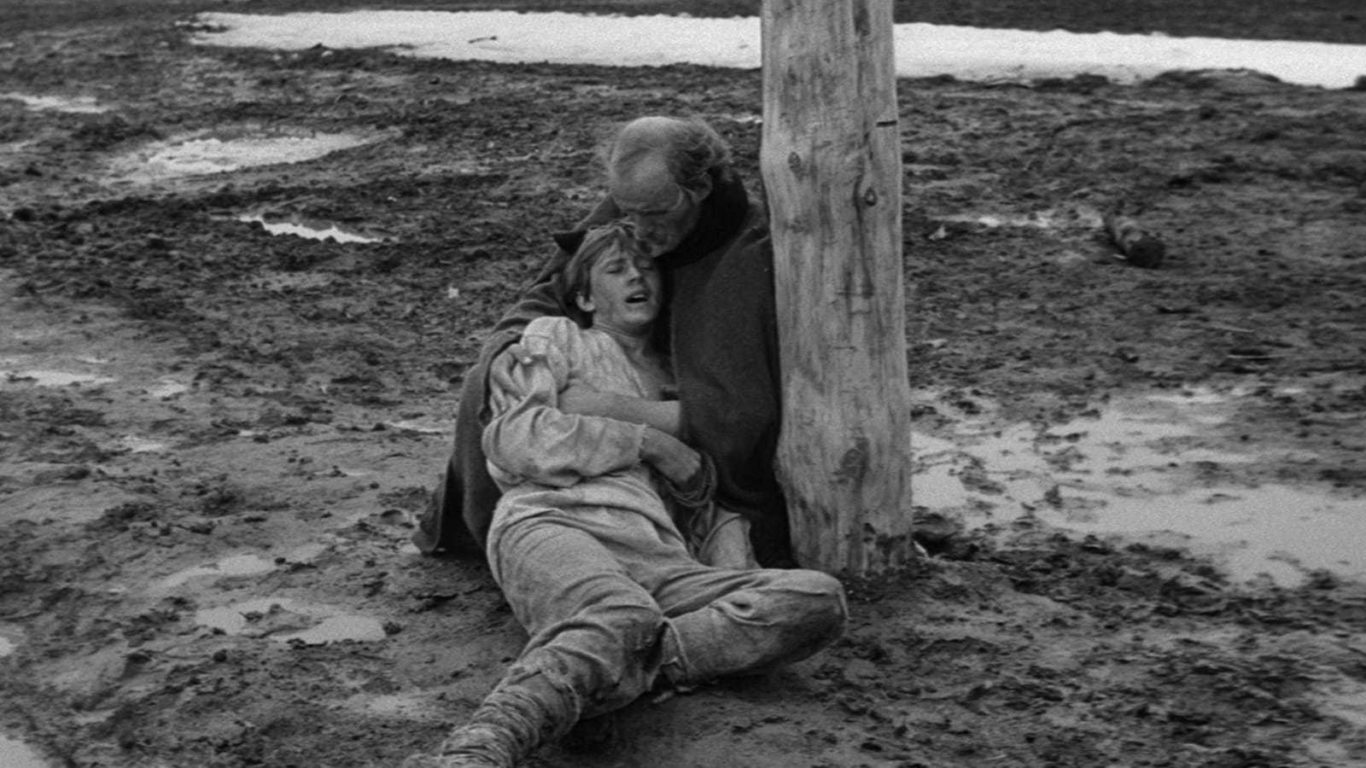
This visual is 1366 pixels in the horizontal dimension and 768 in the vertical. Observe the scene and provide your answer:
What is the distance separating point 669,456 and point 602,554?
1.35 feet

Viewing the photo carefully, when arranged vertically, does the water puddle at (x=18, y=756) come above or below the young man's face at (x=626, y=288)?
below

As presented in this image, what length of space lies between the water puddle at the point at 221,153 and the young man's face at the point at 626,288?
25.9 ft

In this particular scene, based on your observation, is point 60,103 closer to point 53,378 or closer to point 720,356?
point 53,378

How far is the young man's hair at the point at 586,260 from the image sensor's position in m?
5.48

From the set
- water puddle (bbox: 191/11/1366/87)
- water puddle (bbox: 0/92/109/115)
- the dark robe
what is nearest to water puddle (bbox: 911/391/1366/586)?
the dark robe

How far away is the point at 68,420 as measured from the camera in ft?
25.5

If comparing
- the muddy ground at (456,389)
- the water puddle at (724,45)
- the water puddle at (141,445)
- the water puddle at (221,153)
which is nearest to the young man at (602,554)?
the muddy ground at (456,389)

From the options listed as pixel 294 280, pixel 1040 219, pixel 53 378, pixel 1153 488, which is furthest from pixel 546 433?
pixel 1040 219

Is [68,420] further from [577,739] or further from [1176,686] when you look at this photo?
[1176,686]

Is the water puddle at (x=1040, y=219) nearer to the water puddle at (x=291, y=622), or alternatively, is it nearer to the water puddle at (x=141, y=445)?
the water puddle at (x=141, y=445)

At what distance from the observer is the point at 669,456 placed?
536 centimetres

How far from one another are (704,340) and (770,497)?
1.67 feet

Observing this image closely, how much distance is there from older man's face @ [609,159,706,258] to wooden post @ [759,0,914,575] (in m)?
0.23

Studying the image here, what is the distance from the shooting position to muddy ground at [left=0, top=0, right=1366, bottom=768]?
5.00m
